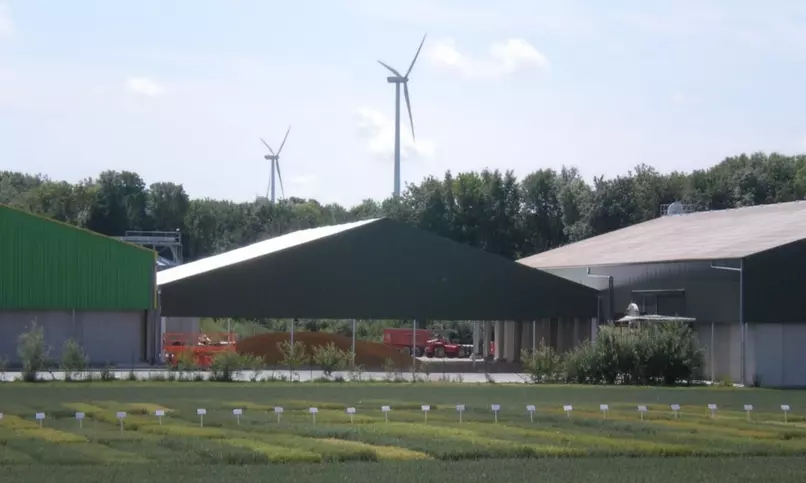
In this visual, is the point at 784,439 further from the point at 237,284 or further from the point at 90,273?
the point at 90,273

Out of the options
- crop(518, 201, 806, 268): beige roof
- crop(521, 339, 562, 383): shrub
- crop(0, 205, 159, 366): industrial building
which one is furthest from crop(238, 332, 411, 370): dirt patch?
crop(518, 201, 806, 268): beige roof

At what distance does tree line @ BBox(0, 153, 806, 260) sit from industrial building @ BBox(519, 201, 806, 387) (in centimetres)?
3876

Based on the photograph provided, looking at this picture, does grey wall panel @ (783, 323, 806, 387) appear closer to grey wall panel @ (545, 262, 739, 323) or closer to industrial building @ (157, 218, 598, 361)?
grey wall panel @ (545, 262, 739, 323)

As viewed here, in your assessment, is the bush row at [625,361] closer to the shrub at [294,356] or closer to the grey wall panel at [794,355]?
the grey wall panel at [794,355]

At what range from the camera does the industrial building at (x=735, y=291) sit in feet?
171

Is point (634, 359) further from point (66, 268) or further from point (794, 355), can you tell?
point (66, 268)

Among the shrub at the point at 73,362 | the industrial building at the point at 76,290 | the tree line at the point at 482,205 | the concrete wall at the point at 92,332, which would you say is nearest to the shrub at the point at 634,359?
the shrub at the point at 73,362

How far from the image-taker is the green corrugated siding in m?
54.9

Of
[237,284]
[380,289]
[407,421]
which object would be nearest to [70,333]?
[237,284]

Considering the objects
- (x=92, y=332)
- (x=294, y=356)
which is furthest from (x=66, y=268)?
(x=294, y=356)

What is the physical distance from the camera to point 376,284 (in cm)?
5625

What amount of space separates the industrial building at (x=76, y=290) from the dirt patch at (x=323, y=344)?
5262 mm

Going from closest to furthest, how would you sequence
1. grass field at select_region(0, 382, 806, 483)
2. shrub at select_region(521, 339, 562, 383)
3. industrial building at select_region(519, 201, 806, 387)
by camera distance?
grass field at select_region(0, 382, 806, 483)
shrub at select_region(521, 339, 562, 383)
industrial building at select_region(519, 201, 806, 387)

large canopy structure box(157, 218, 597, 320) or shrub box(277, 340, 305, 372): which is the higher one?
large canopy structure box(157, 218, 597, 320)
